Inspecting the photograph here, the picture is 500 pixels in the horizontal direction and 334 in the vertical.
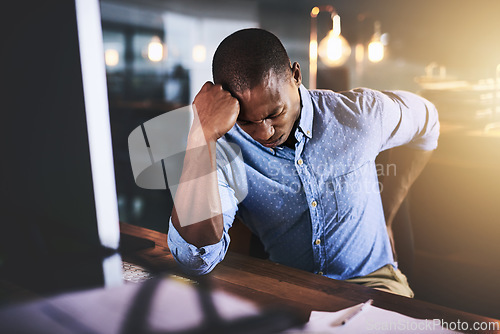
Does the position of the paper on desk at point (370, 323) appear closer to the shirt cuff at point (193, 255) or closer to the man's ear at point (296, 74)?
the shirt cuff at point (193, 255)

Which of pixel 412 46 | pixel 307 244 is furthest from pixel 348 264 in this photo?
pixel 412 46

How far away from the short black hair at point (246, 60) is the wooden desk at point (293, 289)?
448mm

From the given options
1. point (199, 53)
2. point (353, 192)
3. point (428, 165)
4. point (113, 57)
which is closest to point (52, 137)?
point (353, 192)

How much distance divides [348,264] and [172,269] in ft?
1.83

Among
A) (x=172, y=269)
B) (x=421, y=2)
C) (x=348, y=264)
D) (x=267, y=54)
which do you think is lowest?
(x=348, y=264)

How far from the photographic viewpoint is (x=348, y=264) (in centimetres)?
133

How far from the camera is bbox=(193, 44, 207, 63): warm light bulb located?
8188 millimetres

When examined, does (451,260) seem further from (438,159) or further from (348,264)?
(348,264)

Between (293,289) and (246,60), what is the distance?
0.57m

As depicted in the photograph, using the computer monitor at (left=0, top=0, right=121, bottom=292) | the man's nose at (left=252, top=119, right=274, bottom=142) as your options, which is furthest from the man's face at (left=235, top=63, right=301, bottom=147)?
the computer monitor at (left=0, top=0, right=121, bottom=292)

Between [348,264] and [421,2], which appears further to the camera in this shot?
[421,2]

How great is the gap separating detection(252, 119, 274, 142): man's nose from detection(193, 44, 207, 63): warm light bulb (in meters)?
7.39

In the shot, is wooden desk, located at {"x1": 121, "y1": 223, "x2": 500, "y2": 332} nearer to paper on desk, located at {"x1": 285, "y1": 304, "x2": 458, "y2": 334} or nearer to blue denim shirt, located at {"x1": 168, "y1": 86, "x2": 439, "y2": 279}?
paper on desk, located at {"x1": 285, "y1": 304, "x2": 458, "y2": 334}

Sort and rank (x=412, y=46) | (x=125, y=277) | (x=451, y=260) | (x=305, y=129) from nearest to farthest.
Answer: (x=125, y=277), (x=305, y=129), (x=451, y=260), (x=412, y=46)
